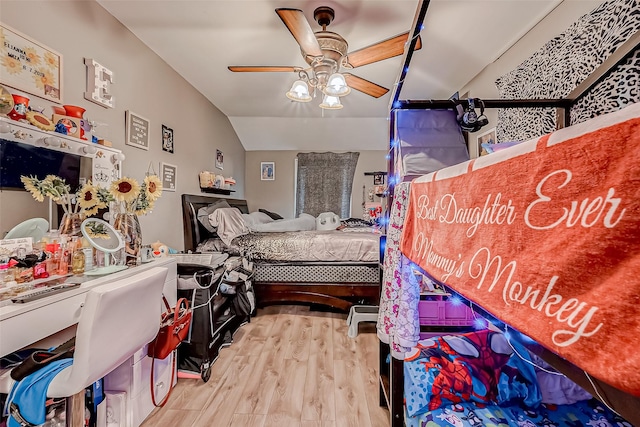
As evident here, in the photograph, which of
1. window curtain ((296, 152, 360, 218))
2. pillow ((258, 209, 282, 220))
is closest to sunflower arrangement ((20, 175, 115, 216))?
pillow ((258, 209, 282, 220))

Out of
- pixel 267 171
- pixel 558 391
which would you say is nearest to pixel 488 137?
pixel 558 391

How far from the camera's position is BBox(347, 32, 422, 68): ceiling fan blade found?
1.88 metres

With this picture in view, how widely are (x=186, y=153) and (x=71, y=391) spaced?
276 centimetres

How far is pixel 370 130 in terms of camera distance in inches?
204

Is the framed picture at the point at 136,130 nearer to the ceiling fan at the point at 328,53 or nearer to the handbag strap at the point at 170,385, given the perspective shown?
the ceiling fan at the point at 328,53

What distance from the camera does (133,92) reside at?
2.40 m

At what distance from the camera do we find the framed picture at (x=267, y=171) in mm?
5707

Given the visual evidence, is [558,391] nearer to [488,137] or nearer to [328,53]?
[328,53]

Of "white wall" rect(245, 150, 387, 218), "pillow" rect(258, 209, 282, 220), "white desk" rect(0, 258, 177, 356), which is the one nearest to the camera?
"white desk" rect(0, 258, 177, 356)

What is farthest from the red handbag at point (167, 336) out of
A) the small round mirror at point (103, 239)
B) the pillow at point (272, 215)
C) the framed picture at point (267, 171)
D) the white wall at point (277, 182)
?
the framed picture at point (267, 171)

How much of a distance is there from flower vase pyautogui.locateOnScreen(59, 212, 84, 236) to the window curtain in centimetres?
421

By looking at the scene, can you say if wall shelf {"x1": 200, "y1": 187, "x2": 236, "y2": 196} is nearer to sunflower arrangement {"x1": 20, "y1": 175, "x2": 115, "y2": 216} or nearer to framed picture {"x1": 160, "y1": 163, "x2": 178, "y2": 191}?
framed picture {"x1": 160, "y1": 163, "x2": 178, "y2": 191}

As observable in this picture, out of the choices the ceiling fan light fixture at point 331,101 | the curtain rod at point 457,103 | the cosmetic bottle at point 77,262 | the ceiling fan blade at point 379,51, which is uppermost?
the ceiling fan blade at point 379,51

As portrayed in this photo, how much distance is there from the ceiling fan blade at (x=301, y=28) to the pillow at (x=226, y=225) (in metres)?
1.99
